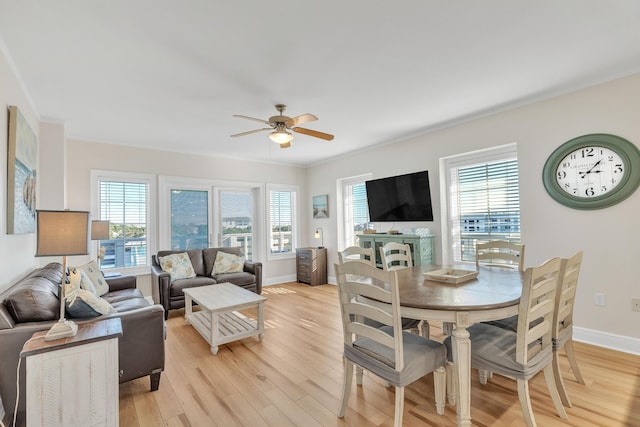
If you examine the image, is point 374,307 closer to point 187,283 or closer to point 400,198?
point 400,198

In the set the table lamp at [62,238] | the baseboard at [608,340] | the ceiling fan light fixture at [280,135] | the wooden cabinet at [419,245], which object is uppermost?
the ceiling fan light fixture at [280,135]

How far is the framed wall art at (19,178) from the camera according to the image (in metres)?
2.23

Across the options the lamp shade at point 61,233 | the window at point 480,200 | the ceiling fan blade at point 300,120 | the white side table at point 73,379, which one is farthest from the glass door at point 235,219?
the white side table at point 73,379

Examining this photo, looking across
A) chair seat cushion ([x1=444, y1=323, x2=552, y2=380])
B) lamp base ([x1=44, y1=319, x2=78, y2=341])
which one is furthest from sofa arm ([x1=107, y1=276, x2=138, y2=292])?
chair seat cushion ([x1=444, y1=323, x2=552, y2=380])

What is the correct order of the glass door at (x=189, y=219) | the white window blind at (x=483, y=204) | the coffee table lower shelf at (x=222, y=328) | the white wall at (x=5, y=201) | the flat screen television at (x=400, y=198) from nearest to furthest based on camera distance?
the white wall at (x=5, y=201)
the coffee table lower shelf at (x=222, y=328)
the white window blind at (x=483, y=204)
the flat screen television at (x=400, y=198)
the glass door at (x=189, y=219)

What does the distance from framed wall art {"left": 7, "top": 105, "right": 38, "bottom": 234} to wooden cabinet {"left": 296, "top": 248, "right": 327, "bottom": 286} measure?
411 cm

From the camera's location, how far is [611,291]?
2865mm

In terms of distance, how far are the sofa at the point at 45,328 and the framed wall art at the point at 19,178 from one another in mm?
438

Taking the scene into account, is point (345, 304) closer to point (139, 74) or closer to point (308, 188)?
point (139, 74)

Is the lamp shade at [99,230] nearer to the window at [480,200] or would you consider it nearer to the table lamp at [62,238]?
the table lamp at [62,238]

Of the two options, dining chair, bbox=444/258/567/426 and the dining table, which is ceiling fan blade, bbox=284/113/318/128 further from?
dining chair, bbox=444/258/567/426

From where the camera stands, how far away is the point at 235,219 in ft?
19.1

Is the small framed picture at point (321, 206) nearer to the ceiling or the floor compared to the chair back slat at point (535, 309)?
nearer to the ceiling

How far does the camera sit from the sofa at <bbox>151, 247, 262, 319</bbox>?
4.02 meters
